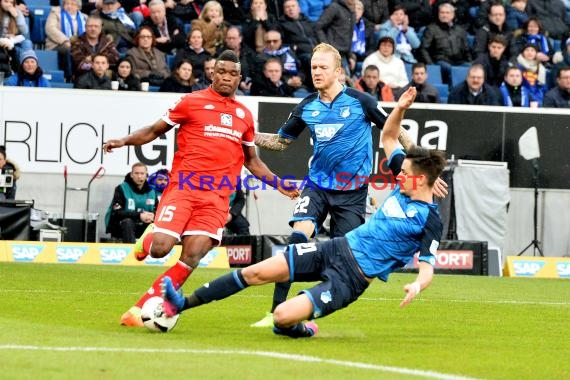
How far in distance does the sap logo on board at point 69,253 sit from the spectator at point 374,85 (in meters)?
5.82

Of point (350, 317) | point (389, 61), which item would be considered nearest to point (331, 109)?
point (350, 317)

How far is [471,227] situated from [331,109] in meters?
11.3

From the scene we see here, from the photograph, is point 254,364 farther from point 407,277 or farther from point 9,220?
point 9,220

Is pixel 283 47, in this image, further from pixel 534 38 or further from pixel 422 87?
pixel 534 38

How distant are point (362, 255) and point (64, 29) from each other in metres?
14.6

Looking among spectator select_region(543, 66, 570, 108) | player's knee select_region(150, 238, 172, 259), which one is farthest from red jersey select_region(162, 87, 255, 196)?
spectator select_region(543, 66, 570, 108)

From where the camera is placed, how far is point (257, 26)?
952 inches

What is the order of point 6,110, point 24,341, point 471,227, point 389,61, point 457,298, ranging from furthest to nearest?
point 389,61 → point 471,227 → point 6,110 → point 457,298 → point 24,341

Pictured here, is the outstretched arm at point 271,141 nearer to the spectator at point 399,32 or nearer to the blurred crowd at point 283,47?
the blurred crowd at point 283,47

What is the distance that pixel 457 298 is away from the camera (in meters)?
15.4

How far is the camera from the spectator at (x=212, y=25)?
77.1 ft

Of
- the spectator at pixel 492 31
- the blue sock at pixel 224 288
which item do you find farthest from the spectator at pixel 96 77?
the blue sock at pixel 224 288

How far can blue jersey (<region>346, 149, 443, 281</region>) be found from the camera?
9836 millimetres

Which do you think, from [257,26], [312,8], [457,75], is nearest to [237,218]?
[257,26]
